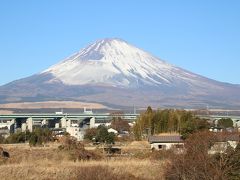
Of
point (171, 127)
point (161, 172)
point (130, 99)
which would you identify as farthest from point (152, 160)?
point (130, 99)

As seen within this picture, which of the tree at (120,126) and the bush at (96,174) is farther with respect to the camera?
the tree at (120,126)

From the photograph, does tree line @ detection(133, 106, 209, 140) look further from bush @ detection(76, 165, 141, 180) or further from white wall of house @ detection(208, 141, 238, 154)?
bush @ detection(76, 165, 141, 180)

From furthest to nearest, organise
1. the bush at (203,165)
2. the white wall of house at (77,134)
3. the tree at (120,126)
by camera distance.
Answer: the tree at (120,126) < the white wall of house at (77,134) < the bush at (203,165)

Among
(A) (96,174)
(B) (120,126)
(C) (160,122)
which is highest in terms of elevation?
(C) (160,122)

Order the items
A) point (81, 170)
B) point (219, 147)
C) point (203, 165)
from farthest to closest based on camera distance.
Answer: point (219, 147)
point (81, 170)
point (203, 165)

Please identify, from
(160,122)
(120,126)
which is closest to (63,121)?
(120,126)

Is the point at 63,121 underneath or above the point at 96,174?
above

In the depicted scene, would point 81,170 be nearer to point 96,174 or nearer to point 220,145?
point 96,174

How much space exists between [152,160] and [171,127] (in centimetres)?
1739

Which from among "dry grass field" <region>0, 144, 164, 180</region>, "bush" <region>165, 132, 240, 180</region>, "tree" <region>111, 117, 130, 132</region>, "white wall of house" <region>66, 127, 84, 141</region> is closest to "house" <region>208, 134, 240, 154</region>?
"bush" <region>165, 132, 240, 180</region>

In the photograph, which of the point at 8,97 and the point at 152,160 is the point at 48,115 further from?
the point at 8,97

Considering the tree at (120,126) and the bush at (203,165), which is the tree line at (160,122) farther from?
the bush at (203,165)

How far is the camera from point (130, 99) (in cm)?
16662

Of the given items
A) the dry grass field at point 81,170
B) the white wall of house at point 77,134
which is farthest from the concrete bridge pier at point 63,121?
the dry grass field at point 81,170
